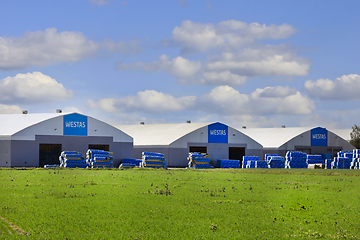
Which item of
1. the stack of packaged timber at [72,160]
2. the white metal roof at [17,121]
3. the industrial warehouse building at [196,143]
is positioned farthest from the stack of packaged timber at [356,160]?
the white metal roof at [17,121]

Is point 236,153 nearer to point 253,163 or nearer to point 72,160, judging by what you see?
point 253,163

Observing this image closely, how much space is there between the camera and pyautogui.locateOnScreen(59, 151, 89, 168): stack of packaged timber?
45.0 metres

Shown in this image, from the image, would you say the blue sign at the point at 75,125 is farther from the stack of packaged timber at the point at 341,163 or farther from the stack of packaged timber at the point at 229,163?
the stack of packaged timber at the point at 341,163

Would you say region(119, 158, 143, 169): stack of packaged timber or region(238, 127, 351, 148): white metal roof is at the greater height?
region(238, 127, 351, 148): white metal roof

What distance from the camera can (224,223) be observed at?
12.3 m

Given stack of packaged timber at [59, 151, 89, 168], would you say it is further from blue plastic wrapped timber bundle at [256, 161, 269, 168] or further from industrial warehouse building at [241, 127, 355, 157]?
industrial warehouse building at [241, 127, 355, 157]

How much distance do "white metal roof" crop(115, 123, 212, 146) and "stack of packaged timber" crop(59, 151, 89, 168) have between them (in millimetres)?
12985

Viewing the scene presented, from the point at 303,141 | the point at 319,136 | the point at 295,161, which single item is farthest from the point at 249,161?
the point at 319,136

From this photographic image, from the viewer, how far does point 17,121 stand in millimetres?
48906

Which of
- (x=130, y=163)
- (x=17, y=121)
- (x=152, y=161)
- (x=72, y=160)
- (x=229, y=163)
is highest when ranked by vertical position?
(x=17, y=121)

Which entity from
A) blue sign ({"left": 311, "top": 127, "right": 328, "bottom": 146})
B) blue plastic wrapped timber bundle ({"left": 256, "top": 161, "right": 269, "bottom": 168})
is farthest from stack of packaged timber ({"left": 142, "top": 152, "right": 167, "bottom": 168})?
blue sign ({"left": 311, "top": 127, "right": 328, "bottom": 146})

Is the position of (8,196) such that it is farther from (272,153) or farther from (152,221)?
(272,153)

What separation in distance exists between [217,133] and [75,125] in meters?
19.4

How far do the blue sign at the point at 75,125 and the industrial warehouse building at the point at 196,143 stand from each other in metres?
10.8
